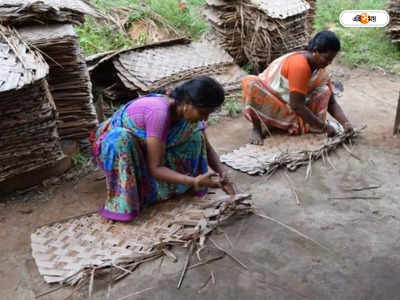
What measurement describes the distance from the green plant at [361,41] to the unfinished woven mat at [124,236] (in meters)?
4.02

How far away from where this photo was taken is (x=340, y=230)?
86.4 inches

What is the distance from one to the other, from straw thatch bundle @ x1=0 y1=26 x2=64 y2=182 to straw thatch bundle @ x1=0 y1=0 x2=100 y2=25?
146 millimetres

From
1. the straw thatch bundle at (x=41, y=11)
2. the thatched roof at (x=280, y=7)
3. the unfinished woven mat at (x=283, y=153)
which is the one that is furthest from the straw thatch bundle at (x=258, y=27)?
the straw thatch bundle at (x=41, y=11)

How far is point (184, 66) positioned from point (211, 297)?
2.99 m

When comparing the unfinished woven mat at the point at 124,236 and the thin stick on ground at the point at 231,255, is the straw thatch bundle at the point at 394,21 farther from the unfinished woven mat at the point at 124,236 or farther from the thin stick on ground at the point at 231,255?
the thin stick on ground at the point at 231,255

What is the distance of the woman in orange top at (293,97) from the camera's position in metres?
2.94

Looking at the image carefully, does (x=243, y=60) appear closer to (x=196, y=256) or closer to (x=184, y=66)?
(x=184, y=66)

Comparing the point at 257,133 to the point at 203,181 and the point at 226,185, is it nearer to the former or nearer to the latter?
the point at 226,185

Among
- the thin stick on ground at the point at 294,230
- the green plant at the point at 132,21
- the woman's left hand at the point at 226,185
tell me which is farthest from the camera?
the green plant at the point at 132,21

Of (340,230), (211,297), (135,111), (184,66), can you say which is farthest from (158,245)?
(184,66)

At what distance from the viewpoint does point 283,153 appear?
10.0 ft

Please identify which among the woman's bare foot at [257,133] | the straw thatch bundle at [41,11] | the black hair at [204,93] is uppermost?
the straw thatch bundle at [41,11]

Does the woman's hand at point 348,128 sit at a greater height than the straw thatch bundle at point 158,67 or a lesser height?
lesser

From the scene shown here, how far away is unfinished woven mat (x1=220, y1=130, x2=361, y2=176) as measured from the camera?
2926mm
